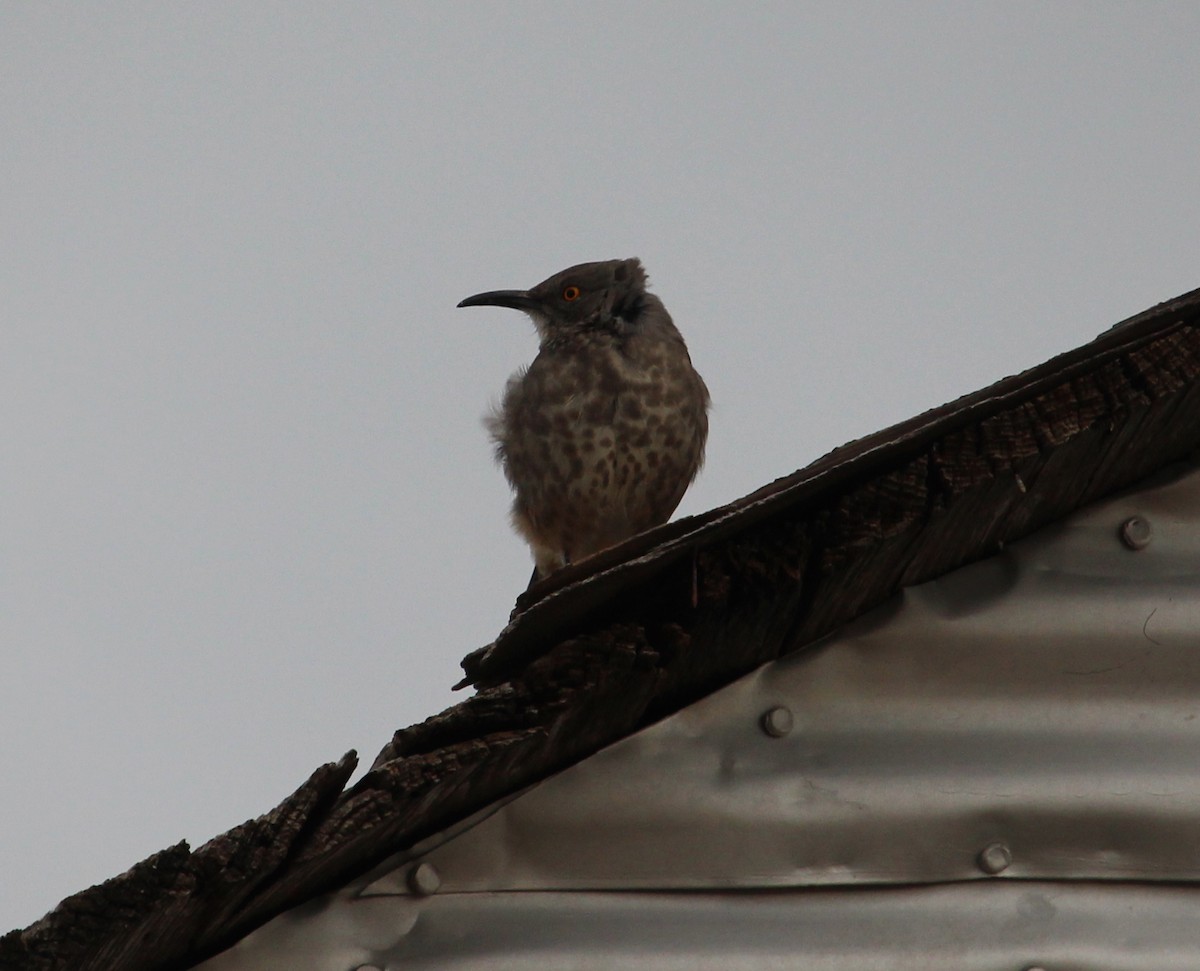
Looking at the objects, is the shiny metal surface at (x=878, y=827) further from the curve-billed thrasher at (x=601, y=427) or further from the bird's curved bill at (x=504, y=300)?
the bird's curved bill at (x=504, y=300)

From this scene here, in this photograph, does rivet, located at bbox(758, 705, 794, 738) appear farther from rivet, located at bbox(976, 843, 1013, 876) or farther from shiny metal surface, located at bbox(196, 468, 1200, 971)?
rivet, located at bbox(976, 843, 1013, 876)

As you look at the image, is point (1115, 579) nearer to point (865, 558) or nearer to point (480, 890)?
point (865, 558)

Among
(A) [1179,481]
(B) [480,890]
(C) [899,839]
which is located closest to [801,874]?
(C) [899,839]

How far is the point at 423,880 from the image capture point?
104 inches

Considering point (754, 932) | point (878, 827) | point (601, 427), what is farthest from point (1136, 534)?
point (601, 427)

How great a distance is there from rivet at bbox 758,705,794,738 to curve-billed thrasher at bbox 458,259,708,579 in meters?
2.40

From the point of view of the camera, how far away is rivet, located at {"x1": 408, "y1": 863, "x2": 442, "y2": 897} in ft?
8.69

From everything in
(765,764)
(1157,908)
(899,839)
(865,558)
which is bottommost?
(1157,908)

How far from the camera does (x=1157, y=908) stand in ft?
9.11

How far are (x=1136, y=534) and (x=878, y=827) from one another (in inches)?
30.8

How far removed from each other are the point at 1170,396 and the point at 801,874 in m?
1.11

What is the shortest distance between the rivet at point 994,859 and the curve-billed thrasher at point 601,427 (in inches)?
102

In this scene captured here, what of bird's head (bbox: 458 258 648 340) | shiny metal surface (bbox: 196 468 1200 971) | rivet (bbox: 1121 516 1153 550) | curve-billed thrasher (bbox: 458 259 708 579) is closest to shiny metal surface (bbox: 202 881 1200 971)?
shiny metal surface (bbox: 196 468 1200 971)

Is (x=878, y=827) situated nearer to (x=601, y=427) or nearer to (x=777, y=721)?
(x=777, y=721)
